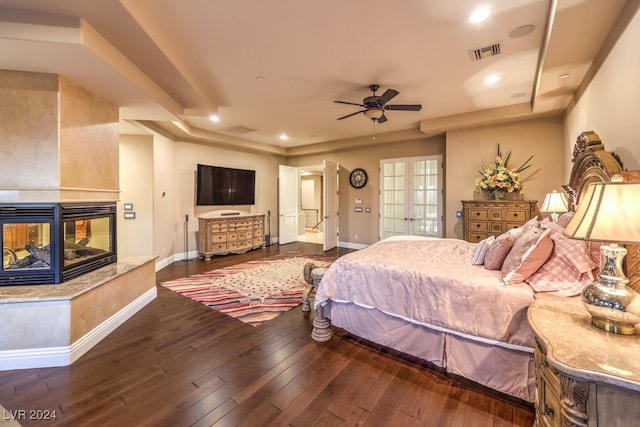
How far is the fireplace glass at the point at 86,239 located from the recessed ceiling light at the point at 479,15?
4.09 metres

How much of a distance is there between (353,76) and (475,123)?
2.67m

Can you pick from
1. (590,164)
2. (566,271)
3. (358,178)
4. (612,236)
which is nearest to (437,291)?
(566,271)

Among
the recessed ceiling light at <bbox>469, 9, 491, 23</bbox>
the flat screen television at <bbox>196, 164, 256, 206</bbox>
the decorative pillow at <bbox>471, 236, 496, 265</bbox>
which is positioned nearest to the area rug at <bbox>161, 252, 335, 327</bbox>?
the flat screen television at <bbox>196, 164, 256, 206</bbox>

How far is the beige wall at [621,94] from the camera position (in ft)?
5.89

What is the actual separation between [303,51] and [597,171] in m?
2.77

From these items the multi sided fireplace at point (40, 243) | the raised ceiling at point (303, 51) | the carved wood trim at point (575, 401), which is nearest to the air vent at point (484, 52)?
the raised ceiling at point (303, 51)

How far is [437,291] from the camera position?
6.77 ft

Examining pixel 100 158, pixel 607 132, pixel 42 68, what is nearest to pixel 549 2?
pixel 607 132

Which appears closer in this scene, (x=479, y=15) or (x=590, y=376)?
(x=590, y=376)

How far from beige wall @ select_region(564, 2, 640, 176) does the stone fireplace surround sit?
4.37m

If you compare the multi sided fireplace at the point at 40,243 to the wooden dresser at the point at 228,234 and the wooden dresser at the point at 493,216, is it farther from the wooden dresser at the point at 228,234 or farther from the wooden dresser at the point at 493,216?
the wooden dresser at the point at 493,216

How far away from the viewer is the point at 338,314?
2.68 metres

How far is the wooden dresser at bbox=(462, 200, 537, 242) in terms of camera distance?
4281 millimetres

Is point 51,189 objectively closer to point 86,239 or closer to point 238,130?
point 86,239
